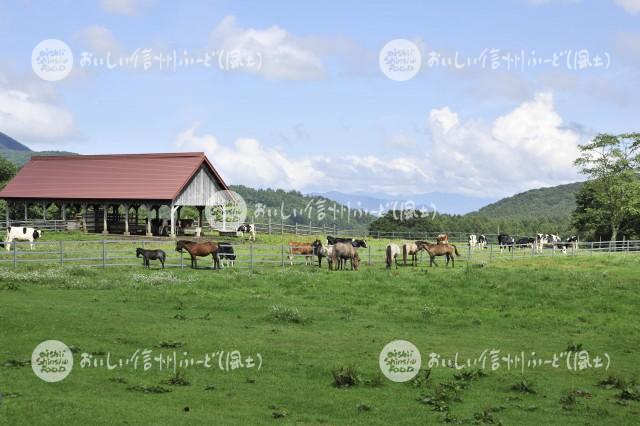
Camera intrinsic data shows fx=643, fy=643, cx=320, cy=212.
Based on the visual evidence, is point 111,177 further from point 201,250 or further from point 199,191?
point 201,250

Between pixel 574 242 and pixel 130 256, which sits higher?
pixel 574 242

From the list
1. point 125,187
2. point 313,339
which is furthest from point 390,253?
point 125,187

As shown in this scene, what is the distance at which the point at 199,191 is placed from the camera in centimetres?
4900

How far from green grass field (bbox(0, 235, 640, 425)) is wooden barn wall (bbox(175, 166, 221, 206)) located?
837 inches

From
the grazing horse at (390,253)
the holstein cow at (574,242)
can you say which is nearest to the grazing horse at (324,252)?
the grazing horse at (390,253)

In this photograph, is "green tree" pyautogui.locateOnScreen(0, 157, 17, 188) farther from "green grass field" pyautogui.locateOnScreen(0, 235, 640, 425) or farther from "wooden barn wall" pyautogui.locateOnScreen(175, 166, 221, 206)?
"green grass field" pyautogui.locateOnScreen(0, 235, 640, 425)

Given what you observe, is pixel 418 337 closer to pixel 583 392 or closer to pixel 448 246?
pixel 583 392

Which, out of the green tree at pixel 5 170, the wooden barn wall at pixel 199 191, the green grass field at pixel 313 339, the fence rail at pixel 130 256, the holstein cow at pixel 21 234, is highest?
the green tree at pixel 5 170

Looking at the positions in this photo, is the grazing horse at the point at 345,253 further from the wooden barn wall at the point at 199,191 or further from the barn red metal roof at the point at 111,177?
the wooden barn wall at the point at 199,191

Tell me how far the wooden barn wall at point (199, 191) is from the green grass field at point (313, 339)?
2127cm

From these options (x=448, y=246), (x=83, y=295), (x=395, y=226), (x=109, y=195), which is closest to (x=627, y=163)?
(x=395, y=226)

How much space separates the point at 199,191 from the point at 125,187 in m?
5.50

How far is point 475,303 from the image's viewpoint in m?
21.3

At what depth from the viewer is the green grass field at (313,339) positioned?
10133mm
